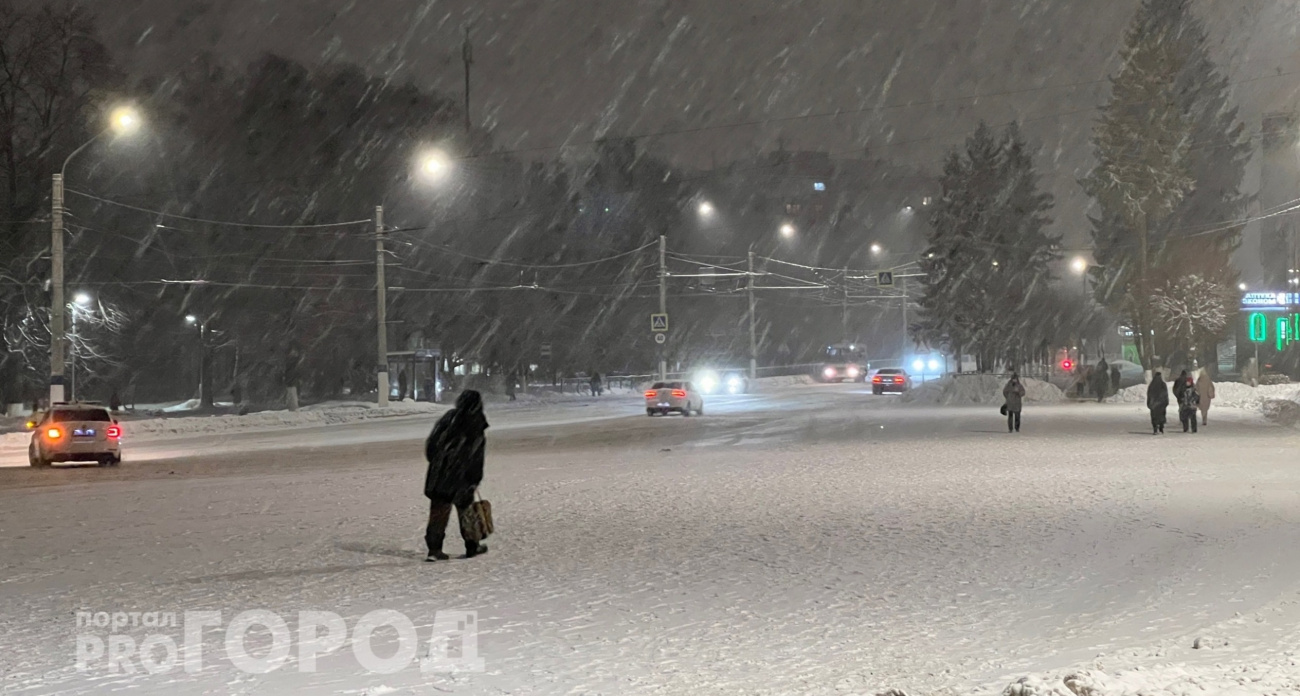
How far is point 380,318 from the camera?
153 ft

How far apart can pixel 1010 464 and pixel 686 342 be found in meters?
69.2

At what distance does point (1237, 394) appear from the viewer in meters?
49.4

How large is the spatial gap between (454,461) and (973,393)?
46271mm

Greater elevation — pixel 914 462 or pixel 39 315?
pixel 39 315

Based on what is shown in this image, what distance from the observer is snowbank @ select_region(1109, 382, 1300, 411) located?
4566 centimetres

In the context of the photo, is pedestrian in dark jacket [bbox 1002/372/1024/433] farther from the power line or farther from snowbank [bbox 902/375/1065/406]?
the power line

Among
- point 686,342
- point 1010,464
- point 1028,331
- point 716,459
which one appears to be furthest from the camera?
point 686,342

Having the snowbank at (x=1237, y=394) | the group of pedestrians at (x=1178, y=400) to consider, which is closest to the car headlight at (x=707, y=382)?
the snowbank at (x=1237, y=394)

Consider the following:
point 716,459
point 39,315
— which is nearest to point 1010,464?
point 716,459

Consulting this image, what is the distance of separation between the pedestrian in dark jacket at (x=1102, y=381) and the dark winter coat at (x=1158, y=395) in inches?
873

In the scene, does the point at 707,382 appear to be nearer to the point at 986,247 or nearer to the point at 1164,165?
the point at 986,247

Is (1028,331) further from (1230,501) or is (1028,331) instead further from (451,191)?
(1230,501)

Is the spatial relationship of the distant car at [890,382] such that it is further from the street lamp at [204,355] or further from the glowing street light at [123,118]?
the glowing street light at [123,118]

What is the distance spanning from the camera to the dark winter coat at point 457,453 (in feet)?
38.9
